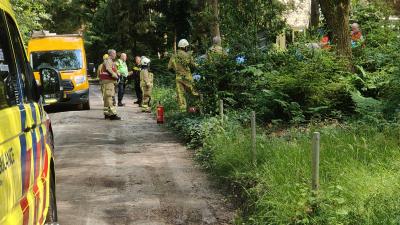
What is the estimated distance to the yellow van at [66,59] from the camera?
58.4 ft

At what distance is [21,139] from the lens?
12.3ft

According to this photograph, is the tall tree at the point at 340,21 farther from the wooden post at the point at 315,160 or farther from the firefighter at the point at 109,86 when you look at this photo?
the firefighter at the point at 109,86

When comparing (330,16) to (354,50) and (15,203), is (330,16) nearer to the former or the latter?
(354,50)

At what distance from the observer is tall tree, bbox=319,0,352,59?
1087cm

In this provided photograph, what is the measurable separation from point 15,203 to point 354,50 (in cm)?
967

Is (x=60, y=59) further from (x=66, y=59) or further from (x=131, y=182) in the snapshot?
(x=131, y=182)

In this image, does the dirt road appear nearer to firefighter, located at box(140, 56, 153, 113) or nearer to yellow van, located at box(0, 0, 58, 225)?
yellow van, located at box(0, 0, 58, 225)

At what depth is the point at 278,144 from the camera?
724 cm

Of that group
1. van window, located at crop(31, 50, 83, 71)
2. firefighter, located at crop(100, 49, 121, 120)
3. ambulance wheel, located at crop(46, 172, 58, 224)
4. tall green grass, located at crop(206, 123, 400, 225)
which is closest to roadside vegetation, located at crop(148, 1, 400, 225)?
tall green grass, located at crop(206, 123, 400, 225)

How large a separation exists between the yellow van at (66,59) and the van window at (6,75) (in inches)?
539

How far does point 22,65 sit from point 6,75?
2.94ft

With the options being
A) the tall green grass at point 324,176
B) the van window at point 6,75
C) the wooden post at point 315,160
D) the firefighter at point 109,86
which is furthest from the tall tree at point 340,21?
the van window at point 6,75

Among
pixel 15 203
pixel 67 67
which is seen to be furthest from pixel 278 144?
pixel 67 67

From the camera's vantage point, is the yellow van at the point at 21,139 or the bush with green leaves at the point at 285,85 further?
the bush with green leaves at the point at 285,85
